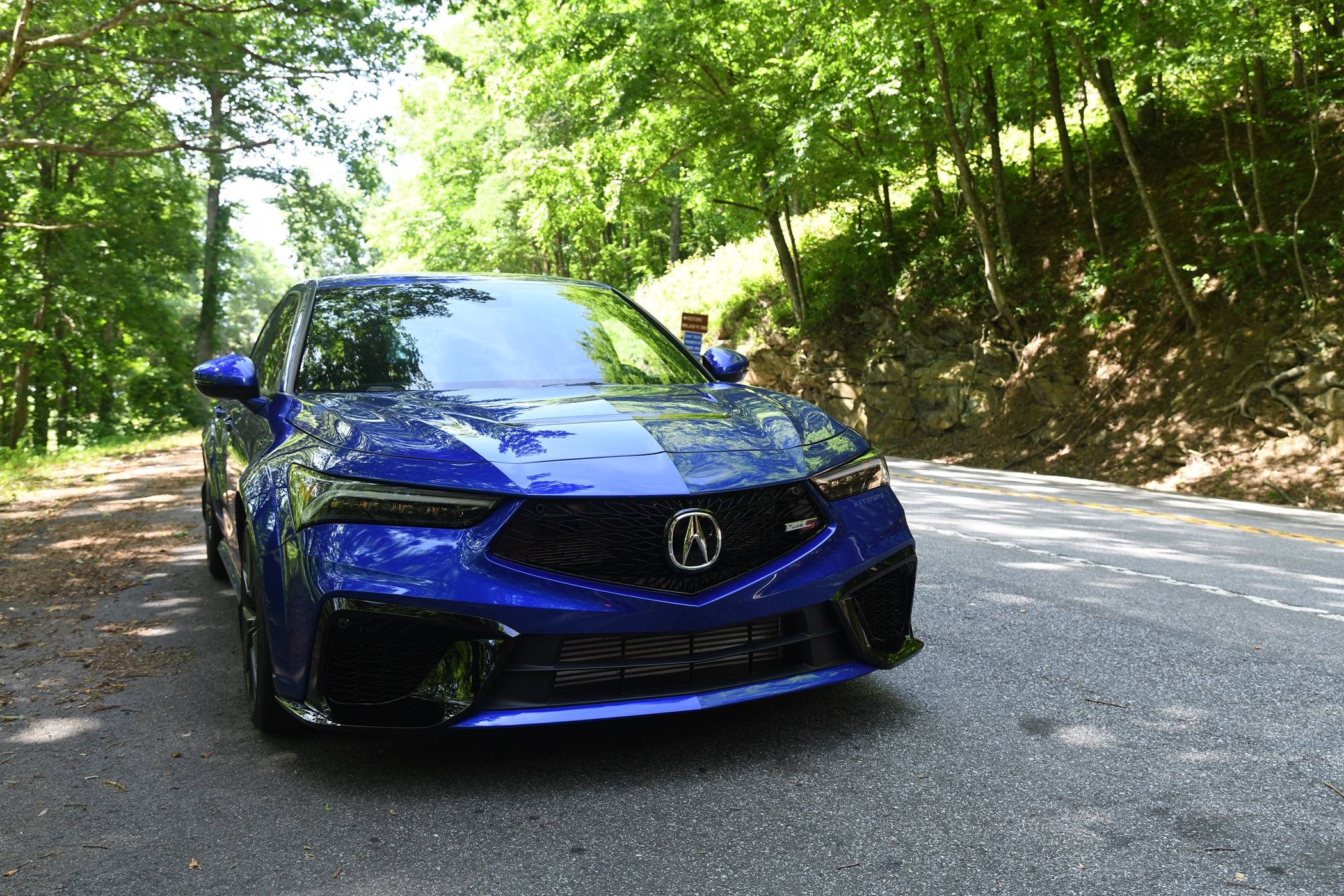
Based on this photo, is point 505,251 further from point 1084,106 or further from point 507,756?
point 507,756

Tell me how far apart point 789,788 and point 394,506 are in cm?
143

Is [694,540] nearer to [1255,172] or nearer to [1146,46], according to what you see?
[1146,46]

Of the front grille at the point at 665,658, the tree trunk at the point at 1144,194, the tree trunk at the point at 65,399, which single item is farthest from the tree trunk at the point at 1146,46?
the tree trunk at the point at 65,399

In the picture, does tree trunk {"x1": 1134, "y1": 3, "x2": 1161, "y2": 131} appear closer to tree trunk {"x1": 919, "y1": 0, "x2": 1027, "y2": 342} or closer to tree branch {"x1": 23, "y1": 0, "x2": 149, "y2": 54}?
tree trunk {"x1": 919, "y1": 0, "x2": 1027, "y2": 342}

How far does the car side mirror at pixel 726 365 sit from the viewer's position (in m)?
4.95

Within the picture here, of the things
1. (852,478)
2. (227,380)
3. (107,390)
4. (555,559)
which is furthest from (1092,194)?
(107,390)

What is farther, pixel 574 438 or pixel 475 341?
pixel 475 341

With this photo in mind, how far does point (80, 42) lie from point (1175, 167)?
16.6m

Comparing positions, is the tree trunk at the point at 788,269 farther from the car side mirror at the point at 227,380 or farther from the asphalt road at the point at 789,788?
the car side mirror at the point at 227,380

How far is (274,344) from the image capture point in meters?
5.16

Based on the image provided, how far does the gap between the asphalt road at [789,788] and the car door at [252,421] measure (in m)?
0.69

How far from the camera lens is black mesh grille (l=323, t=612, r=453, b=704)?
305cm

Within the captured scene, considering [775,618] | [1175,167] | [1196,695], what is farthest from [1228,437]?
[775,618]

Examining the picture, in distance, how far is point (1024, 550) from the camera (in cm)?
743
